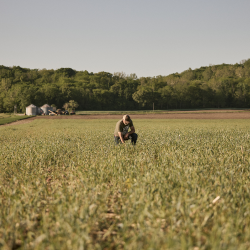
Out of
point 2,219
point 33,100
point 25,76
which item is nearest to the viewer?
point 2,219

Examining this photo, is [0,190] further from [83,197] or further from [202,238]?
[202,238]

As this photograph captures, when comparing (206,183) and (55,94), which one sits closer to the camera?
(206,183)

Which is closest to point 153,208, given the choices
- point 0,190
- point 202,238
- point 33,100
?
point 202,238

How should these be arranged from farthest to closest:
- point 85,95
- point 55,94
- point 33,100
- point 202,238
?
point 85,95 < point 55,94 < point 33,100 < point 202,238

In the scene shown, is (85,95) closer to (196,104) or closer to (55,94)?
(55,94)

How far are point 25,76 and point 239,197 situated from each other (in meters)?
205

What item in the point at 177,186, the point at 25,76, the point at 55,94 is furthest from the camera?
the point at 25,76

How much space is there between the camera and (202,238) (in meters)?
3.20

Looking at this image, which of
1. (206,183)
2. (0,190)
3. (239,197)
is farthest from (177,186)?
(0,190)

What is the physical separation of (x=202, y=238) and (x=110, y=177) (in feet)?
9.78

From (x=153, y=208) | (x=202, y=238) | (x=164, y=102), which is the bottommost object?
(x=202, y=238)

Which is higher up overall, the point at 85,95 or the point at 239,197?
the point at 85,95

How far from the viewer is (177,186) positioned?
15.6 feet

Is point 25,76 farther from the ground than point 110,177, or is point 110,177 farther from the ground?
point 25,76
